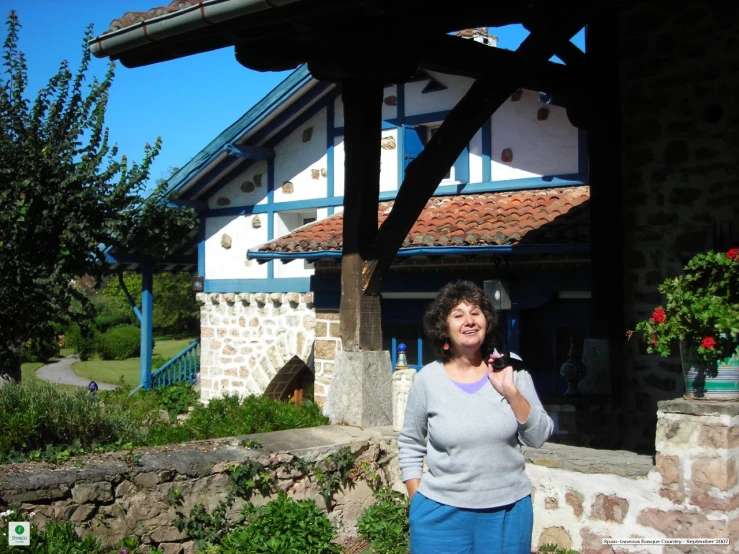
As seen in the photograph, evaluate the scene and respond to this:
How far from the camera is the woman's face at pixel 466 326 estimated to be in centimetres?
319

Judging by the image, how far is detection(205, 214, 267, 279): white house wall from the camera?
12.4 metres

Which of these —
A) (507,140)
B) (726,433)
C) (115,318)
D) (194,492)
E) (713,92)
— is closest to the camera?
(726,433)

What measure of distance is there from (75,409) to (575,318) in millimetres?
5692

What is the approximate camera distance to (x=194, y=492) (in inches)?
184

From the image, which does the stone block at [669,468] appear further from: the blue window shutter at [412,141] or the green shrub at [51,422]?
the blue window shutter at [412,141]

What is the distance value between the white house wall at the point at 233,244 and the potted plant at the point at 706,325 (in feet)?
26.5

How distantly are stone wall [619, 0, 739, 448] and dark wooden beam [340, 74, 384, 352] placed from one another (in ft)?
8.52

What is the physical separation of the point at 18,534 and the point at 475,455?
226 centimetres

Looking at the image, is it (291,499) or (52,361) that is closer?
(291,499)

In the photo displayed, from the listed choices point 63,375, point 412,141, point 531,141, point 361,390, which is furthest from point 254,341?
point 63,375

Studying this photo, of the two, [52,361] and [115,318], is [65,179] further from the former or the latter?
[115,318]

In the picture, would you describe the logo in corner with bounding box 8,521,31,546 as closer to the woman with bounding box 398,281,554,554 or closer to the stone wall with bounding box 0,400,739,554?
the stone wall with bounding box 0,400,739,554

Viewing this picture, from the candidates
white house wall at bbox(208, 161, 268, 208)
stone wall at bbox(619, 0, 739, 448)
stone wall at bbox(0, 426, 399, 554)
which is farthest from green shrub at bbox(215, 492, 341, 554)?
white house wall at bbox(208, 161, 268, 208)

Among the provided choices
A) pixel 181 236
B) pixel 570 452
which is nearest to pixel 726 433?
pixel 570 452
